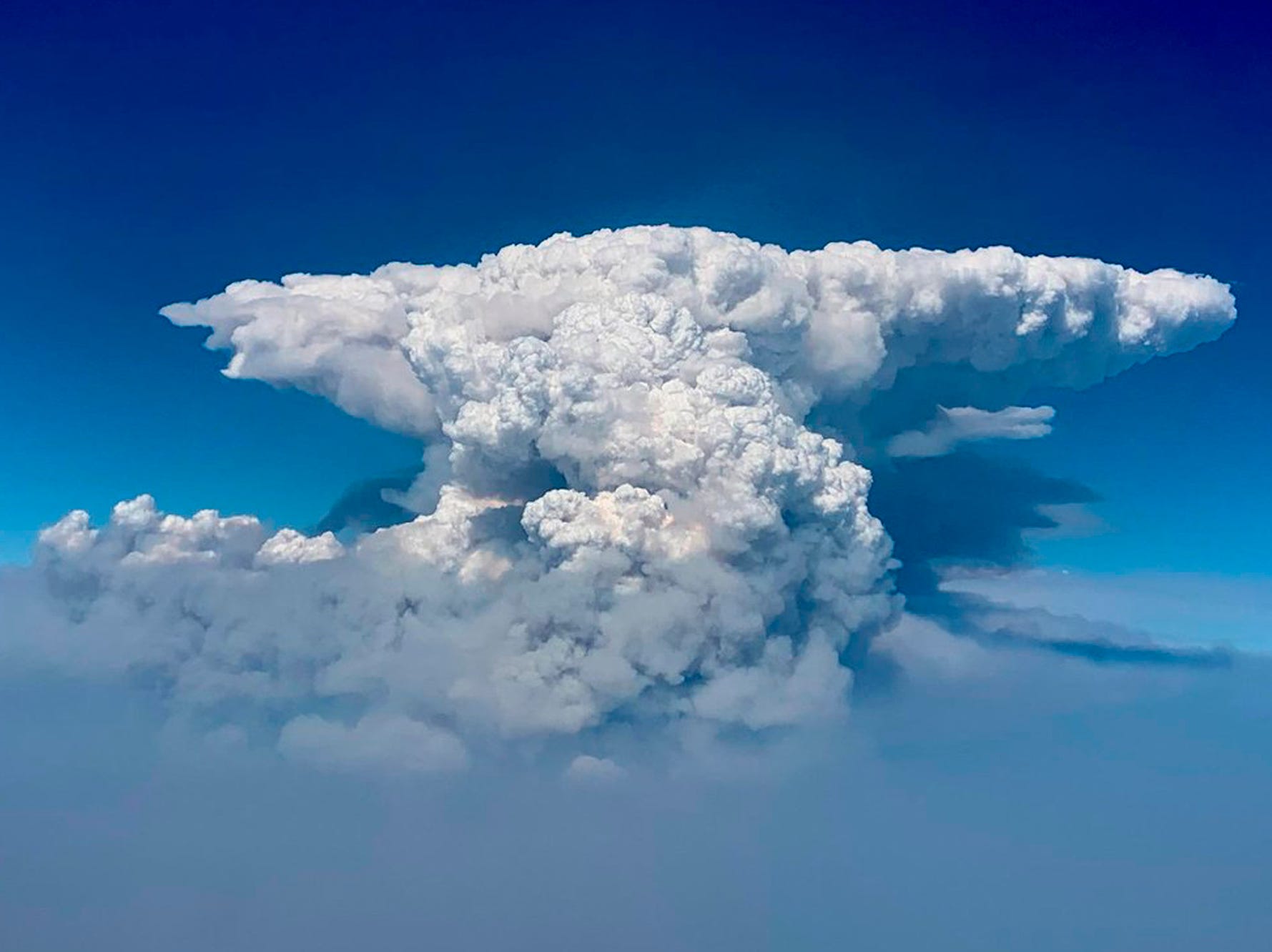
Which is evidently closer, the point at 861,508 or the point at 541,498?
the point at 541,498

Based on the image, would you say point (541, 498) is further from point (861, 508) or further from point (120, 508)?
point (120, 508)

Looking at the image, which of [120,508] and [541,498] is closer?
[541,498]

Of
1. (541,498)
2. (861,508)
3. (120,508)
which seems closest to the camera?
(541,498)

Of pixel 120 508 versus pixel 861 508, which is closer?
pixel 861 508

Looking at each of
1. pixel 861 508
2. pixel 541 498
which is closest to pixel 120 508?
pixel 541 498

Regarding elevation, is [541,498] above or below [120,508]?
below

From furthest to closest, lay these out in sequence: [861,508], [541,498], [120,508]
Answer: [120,508] → [861,508] → [541,498]
